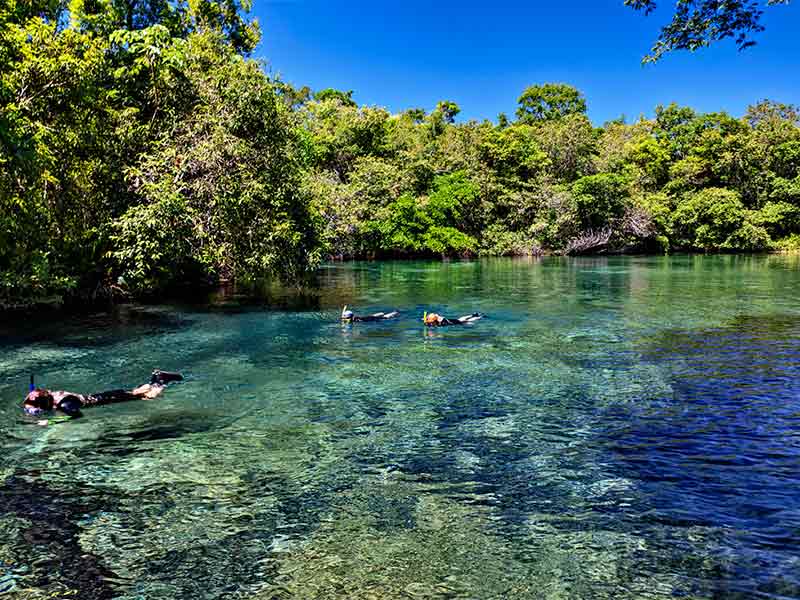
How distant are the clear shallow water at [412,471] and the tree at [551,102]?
83860mm

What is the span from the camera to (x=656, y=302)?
80.2 feet

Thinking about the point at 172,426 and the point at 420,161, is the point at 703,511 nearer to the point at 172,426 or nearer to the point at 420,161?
the point at 172,426

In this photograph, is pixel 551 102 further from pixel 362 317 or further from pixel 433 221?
pixel 362 317

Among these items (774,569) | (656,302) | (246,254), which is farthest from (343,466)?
(656,302)

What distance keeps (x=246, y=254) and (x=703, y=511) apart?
61.7 feet

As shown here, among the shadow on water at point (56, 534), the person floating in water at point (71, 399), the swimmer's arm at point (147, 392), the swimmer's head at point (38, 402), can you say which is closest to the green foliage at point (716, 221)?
the swimmer's arm at point (147, 392)

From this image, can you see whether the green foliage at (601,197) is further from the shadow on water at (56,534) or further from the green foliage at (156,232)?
the shadow on water at (56,534)

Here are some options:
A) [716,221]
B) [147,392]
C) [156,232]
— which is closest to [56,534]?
[147,392]

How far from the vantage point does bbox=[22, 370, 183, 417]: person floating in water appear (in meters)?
9.82

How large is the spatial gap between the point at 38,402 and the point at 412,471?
6.62 metres

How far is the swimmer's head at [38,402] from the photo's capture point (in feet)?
32.1

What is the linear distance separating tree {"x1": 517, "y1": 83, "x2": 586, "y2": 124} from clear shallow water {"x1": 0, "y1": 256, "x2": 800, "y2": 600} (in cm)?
8386

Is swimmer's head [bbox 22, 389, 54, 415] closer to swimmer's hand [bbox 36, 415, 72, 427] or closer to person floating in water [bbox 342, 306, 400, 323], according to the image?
swimmer's hand [bbox 36, 415, 72, 427]

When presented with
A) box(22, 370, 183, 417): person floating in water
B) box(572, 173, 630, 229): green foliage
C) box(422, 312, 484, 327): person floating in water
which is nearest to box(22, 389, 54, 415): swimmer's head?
box(22, 370, 183, 417): person floating in water
